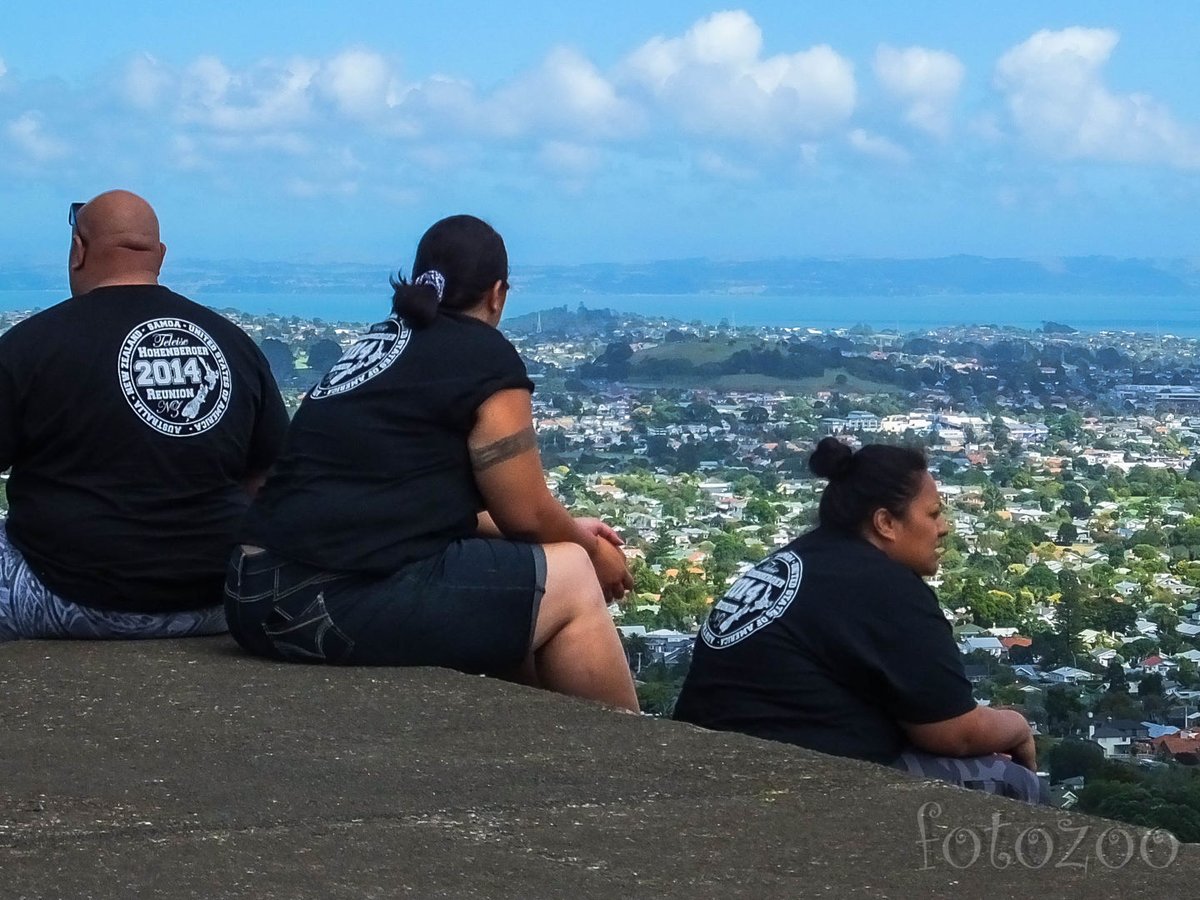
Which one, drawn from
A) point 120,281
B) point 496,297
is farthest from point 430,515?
point 120,281

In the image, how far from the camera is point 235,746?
4.03 meters

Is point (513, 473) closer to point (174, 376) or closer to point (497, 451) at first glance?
point (497, 451)

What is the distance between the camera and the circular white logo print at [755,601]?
13.8 feet

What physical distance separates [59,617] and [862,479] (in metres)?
2.29

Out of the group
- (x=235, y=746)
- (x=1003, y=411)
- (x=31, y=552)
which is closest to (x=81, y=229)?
(x=31, y=552)

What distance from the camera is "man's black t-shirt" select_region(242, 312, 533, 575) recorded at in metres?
4.44

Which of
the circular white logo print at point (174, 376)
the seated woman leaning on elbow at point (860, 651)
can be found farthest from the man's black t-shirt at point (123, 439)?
the seated woman leaning on elbow at point (860, 651)

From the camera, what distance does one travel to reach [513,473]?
4535mm

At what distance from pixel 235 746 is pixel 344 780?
388 mm

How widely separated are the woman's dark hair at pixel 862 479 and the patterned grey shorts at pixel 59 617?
1.87 metres

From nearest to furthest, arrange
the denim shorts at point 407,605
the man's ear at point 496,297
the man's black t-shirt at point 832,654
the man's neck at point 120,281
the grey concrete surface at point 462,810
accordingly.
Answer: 1. the grey concrete surface at point 462,810
2. the man's black t-shirt at point 832,654
3. the denim shorts at point 407,605
4. the man's ear at point 496,297
5. the man's neck at point 120,281

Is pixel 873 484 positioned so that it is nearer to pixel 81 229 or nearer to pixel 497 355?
pixel 497 355

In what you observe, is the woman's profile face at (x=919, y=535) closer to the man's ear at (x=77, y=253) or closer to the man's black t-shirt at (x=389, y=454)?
the man's black t-shirt at (x=389, y=454)

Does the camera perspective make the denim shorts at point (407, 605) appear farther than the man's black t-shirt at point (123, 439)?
No
